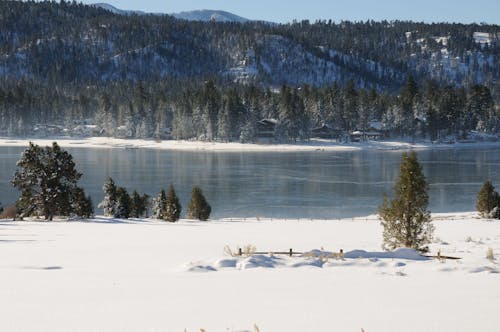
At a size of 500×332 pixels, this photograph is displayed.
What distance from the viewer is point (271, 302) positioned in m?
11.6

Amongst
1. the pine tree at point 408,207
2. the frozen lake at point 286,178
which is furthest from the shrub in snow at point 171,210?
the pine tree at point 408,207

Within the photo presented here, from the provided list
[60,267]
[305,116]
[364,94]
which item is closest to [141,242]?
[60,267]

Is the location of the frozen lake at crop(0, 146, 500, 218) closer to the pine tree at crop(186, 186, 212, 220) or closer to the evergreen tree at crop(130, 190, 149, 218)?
the pine tree at crop(186, 186, 212, 220)

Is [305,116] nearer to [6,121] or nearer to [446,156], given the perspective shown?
[446,156]

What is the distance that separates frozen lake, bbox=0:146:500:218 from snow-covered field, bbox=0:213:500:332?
110 ft

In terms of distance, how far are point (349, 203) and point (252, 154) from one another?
2478 inches

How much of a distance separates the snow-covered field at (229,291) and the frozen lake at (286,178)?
33.5 m

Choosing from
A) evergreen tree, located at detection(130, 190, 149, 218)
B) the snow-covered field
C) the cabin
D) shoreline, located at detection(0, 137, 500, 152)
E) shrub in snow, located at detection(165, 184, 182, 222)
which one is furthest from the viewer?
the cabin

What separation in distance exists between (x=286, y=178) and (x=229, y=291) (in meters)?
64.8

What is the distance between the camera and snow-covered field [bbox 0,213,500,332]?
10219 mm

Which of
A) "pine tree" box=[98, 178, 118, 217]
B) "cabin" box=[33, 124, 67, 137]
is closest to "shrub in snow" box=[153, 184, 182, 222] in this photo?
"pine tree" box=[98, 178, 118, 217]

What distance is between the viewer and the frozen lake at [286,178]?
55.8 metres

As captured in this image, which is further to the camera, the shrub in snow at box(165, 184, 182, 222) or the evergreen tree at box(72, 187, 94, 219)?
the shrub in snow at box(165, 184, 182, 222)

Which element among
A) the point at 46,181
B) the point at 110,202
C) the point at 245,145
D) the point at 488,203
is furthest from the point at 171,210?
the point at 245,145
